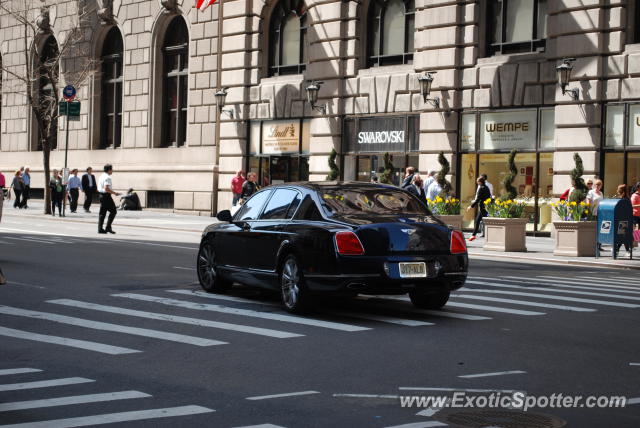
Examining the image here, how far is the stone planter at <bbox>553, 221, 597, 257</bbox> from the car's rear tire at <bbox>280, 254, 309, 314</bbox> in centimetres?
1274

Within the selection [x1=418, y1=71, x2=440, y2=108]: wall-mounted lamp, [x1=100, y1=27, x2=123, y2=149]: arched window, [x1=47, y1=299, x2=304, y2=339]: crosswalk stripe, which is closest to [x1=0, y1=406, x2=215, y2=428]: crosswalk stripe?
[x1=47, y1=299, x2=304, y2=339]: crosswalk stripe

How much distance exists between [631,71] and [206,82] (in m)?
18.6

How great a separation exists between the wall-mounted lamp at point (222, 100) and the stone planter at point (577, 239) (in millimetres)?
18415

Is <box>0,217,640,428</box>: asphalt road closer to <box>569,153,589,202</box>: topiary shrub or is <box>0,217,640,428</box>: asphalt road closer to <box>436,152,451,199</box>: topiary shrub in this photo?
<box>569,153,589,202</box>: topiary shrub

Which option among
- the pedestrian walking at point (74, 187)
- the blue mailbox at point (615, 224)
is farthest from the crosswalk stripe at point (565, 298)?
the pedestrian walking at point (74, 187)

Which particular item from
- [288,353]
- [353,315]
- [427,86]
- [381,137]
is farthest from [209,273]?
[381,137]

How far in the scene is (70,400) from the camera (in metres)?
7.37

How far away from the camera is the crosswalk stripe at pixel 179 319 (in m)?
10.6

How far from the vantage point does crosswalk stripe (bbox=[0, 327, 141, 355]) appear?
9523 millimetres

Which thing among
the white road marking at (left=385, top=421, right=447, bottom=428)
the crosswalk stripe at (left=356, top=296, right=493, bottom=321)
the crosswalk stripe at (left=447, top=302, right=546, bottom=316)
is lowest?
the white road marking at (left=385, top=421, right=447, bottom=428)

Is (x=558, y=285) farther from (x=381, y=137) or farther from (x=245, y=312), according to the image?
(x=381, y=137)

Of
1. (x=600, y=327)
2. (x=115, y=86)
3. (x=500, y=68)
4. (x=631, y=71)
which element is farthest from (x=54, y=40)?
(x=600, y=327)

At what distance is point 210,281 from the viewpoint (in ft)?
47.1

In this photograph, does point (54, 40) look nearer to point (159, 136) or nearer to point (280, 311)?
point (159, 136)
